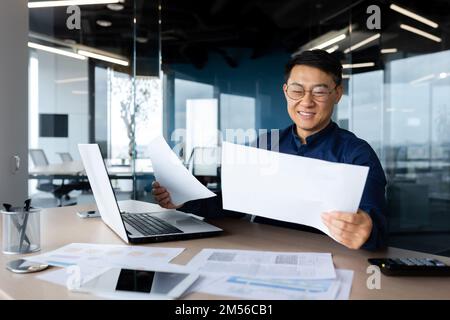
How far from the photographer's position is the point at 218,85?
544 centimetres

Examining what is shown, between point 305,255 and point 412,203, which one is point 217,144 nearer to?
point 412,203

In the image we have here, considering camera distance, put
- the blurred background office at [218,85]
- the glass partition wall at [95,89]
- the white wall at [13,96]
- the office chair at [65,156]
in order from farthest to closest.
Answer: the office chair at [65,156]
the glass partition wall at [95,89]
the blurred background office at [218,85]
the white wall at [13,96]

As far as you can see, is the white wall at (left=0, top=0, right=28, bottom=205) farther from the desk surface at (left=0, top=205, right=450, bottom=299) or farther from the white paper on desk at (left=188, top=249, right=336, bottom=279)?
the white paper on desk at (left=188, top=249, right=336, bottom=279)

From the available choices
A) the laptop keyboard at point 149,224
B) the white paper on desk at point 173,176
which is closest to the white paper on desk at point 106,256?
the laptop keyboard at point 149,224

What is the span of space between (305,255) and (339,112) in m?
3.84

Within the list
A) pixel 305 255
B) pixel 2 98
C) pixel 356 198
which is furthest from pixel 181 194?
pixel 2 98

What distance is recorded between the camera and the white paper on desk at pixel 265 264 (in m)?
0.88

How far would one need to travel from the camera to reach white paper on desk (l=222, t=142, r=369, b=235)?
3.05ft

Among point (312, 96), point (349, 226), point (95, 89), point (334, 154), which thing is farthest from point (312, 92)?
point (95, 89)

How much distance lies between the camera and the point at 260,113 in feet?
17.8

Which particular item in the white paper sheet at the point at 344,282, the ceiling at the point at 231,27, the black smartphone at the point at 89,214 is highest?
the ceiling at the point at 231,27

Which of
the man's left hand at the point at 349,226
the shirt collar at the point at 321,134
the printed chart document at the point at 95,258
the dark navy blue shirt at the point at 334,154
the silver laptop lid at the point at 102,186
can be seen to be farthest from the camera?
the shirt collar at the point at 321,134

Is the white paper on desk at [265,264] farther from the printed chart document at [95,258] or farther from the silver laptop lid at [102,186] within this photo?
the silver laptop lid at [102,186]

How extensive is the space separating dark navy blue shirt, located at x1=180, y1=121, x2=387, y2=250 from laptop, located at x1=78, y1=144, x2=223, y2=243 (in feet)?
0.50
